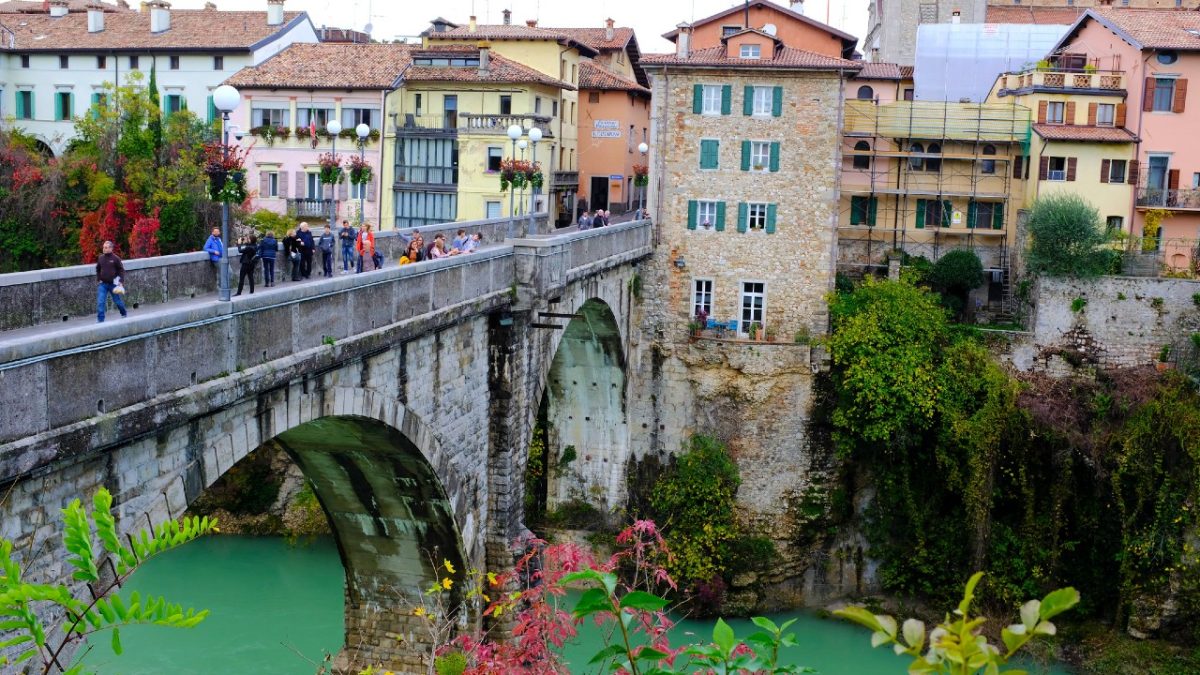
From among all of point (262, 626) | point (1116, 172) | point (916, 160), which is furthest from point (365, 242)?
point (1116, 172)

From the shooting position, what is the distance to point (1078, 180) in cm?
3678

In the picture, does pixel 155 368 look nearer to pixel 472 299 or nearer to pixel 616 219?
pixel 472 299

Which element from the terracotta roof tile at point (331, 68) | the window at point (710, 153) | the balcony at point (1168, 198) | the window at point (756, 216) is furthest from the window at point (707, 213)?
the terracotta roof tile at point (331, 68)

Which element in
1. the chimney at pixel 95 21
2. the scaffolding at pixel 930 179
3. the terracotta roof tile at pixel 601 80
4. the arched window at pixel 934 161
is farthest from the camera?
the chimney at pixel 95 21

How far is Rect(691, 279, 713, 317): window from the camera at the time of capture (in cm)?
3575

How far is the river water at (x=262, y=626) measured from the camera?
1137 inches

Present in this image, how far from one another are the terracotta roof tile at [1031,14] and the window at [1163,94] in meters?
18.4

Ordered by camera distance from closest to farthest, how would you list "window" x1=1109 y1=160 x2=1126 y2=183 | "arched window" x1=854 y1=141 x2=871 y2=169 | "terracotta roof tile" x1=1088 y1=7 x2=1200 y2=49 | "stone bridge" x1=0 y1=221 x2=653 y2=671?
"stone bridge" x1=0 y1=221 x2=653 y2=671
"terracotta roof tile" x1=1088 y1=7 x2=1200 y2=49
"window" x1=1109 y1=160 x2=1126 y2=183
"arched window" x1=854 y1=141 x2=871 y2=169

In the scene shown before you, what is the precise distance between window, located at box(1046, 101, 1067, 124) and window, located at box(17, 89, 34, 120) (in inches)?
1570

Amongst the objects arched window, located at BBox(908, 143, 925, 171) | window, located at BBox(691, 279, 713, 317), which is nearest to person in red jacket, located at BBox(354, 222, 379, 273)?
window, located at BBox(691, 279, 713, 317)

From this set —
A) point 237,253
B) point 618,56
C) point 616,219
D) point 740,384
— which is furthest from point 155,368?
point 618,56

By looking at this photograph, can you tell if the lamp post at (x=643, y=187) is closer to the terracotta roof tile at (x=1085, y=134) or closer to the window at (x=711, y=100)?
the window at (x=711, y=100)

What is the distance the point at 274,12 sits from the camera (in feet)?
176

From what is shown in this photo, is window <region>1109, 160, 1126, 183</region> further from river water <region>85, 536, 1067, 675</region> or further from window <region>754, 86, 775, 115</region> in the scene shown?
river water <region>85, 536, 1067, 675</region>
